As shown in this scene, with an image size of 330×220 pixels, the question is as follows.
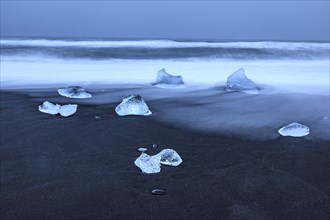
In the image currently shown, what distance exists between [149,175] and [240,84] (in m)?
3.82

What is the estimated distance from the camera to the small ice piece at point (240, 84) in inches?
219

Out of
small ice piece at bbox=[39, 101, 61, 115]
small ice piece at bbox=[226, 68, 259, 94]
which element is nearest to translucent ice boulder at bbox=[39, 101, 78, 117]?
small ice piece at bbox=[39, 101, 61, 115]

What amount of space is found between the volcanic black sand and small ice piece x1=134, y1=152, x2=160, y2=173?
0.04 metres

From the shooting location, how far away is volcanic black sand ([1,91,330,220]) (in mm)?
1804

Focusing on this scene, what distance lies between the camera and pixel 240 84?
5.63m

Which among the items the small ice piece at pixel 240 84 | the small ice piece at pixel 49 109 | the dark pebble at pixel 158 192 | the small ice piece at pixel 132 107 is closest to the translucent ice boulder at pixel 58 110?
the small ice piece at pixel 49 109

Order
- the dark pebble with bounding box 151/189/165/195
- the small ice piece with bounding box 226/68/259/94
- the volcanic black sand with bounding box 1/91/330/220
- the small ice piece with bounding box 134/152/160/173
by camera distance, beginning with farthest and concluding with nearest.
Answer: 1. the small ice piece with bounding box 226/68/259/94
2. the small ice piece with bounding box 134/152/160/173
3. the dark pebble with bounding box 151/189/165/195
4. the volcanic black sand with bounding box 1/91/330/220

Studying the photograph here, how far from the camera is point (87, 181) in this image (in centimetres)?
211

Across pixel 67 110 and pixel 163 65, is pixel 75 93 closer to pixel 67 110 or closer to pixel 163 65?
pixel 67 110

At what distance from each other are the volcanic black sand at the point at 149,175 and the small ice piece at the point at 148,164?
0.04 metres

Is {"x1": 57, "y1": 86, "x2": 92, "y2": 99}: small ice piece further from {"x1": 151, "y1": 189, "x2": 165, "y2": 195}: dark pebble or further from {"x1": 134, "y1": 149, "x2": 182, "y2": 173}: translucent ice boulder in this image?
{"x1": 151, "y1": 189, "x2": 165, "y2": 195}: dark pebble

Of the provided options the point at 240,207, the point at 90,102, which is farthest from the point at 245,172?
the point at 90,102

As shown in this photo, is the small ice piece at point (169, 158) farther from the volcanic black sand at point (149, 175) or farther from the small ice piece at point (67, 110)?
the small ice piece at point (67, 110)

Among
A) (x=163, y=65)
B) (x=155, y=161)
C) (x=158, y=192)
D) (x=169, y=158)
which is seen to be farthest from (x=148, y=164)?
(x=163, y=65)
